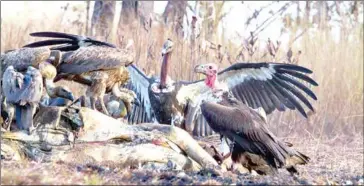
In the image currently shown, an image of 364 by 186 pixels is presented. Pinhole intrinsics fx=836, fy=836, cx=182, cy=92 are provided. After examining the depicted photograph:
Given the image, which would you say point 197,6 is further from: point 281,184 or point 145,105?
point 281,184

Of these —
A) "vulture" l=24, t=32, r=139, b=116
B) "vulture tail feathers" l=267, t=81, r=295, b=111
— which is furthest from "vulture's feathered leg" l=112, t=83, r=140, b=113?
"vulture tail feathers" l=267, t=81, r=295, b=111

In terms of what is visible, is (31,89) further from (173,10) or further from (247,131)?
(173,10)

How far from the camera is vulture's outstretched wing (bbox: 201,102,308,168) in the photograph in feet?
19.7

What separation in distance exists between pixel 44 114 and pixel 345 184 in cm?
203

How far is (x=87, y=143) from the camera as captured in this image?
17.3 ft

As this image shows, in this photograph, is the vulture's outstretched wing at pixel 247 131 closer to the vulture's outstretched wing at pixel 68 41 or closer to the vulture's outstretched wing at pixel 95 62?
the vulture's outstretched wing at pixel 95 62

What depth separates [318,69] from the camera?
10898 millimetres

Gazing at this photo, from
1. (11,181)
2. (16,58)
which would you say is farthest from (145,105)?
(11,181)

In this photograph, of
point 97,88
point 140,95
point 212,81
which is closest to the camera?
point 97,88

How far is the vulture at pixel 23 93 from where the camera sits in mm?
5289

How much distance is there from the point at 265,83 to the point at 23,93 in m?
3.26

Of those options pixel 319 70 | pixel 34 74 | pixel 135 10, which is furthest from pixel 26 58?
pixel 135 10

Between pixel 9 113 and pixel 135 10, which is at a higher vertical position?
pixel 135 10

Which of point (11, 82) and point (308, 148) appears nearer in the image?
point (11, 82)
